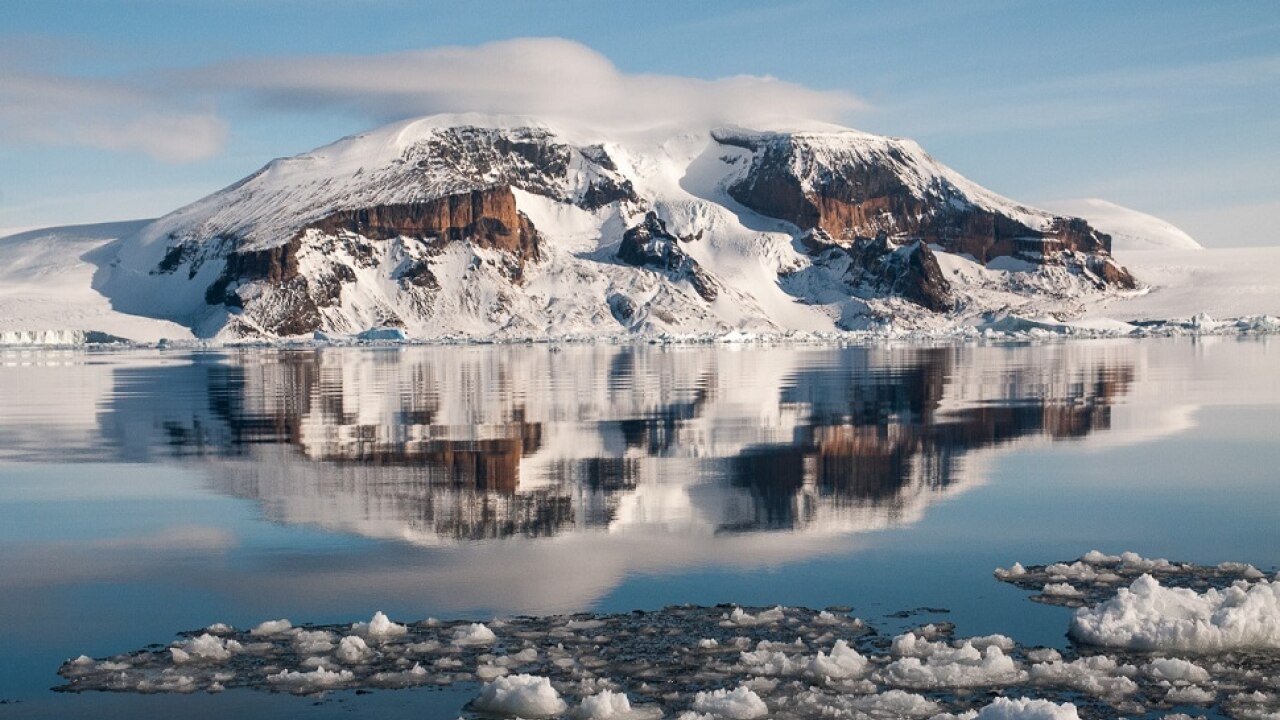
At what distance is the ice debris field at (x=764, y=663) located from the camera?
13.5m

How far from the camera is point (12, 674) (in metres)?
14.9

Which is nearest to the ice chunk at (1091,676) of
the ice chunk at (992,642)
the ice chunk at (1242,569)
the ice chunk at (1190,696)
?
the ice chunk at (1190,696)

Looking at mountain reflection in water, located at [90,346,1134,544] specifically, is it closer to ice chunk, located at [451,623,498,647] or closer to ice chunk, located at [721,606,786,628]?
ice chunk, located at [721,606,786,628]

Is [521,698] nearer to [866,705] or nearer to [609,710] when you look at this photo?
[609,710]

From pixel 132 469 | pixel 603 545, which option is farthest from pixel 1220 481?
pixel 132 469

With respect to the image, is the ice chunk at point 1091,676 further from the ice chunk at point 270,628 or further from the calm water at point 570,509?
the ice chunk at point 270,628

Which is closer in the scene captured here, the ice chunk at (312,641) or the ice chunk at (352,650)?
the ice chunk at (352,650)

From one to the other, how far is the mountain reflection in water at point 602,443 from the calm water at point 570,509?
149 millimetres

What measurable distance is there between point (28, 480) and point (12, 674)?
56.0 ft

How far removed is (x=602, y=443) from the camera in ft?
118

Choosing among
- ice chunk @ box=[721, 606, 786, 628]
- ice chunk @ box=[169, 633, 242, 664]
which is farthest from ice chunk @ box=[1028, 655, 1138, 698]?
ice chunk @ box=[169, 633, 242, 664]

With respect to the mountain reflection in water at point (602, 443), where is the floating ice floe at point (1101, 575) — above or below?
below

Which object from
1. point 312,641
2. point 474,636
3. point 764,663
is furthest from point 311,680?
point 764,663

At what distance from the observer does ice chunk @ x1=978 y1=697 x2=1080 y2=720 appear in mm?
12375
